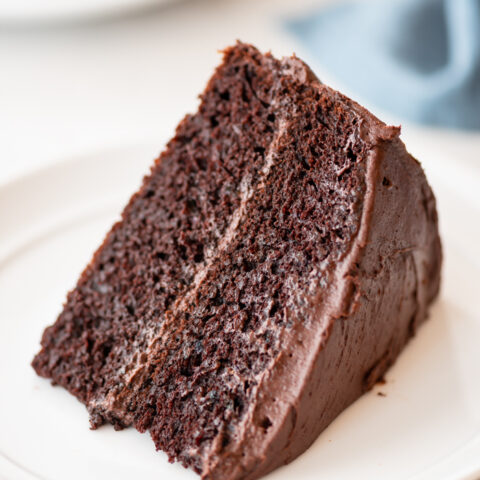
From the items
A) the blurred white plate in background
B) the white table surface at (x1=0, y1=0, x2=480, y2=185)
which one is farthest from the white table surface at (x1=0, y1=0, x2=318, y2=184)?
the blurred white plate in background

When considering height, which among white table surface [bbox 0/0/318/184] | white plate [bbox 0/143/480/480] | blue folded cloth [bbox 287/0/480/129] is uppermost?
blue folded cloth [bbox 287/0/480/129]

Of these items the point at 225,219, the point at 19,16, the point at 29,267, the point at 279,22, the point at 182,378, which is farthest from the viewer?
the point at 279,22

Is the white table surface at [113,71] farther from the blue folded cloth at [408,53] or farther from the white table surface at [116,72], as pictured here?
the blue folded cloth at [408,53]

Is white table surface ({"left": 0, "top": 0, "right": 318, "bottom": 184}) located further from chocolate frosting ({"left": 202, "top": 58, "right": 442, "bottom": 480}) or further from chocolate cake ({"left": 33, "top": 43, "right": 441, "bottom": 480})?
chocolate frosting ({"left": 202, "top": 58, "right": 442, "bottom": 480})

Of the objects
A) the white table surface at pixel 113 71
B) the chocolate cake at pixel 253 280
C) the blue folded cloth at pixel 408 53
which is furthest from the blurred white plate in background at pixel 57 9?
the chocolate cake at pixel 253 280

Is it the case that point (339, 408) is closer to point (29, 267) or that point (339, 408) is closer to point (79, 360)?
point (79, 360)

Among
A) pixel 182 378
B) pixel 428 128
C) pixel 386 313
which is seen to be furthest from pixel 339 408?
pixel 428 128
